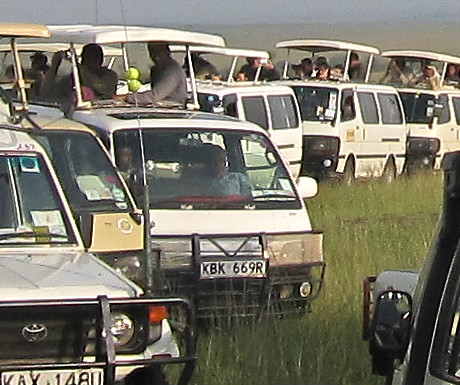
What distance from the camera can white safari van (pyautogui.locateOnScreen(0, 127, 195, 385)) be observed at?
21.0ft

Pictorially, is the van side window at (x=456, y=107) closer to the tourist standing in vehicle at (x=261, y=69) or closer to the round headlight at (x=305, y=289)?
the tourist standing in vehicle at (x=261, y=69)

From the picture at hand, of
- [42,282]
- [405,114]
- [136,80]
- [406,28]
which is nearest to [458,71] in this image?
[405,114]

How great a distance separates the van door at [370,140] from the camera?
23281 millimetres

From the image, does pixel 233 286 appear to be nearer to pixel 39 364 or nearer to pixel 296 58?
pixel 39 364

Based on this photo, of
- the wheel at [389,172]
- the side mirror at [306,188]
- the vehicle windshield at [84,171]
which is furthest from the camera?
the wheel at [389,172]

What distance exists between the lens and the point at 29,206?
7.74 meters

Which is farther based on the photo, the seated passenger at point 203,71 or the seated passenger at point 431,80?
the seated passenger at point 431,80

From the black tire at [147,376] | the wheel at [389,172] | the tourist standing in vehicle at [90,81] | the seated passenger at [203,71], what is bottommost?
the wheel at [389,172]

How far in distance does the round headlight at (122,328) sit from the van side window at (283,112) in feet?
47.8

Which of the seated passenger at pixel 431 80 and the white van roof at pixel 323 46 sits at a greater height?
the white van roof at pixel 323 46

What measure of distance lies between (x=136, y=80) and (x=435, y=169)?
11.3m

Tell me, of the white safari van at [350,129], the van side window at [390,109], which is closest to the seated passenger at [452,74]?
the white safari van at [350,129]

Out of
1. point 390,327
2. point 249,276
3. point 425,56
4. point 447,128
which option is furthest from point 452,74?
point 390,327

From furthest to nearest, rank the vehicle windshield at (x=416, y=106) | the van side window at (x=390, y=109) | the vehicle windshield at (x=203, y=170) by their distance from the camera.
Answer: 1. the vehicle windshield at (x=416, y=106)
2. the van side window at (x=390, y=109)
3. the vehicle windshield at (x=203, y=170)
